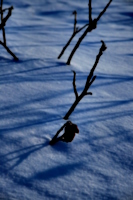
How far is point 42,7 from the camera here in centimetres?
406

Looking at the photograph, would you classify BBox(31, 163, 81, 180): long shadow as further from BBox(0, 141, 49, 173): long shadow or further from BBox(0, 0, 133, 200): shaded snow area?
BBox(0, 141, 49, 173): long shadow

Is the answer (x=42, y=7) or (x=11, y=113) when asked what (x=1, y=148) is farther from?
(x=42, y=7)

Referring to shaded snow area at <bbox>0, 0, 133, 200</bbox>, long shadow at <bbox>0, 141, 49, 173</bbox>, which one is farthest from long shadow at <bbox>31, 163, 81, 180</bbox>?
long shadow at <bbox>0, 141, 49, 173</bbox>

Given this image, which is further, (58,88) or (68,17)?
(68,17)

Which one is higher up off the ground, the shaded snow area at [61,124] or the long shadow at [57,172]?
the shaded snow area at [61,124]

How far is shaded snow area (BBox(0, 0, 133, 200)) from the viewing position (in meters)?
0.92

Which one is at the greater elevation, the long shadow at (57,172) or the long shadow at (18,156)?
the long shadow at (18,156)

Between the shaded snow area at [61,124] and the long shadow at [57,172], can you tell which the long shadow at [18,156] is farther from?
the long shadow at [57,172]

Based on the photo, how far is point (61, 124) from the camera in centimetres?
125

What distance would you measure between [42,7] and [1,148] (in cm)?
365

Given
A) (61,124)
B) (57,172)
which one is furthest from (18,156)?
(61,124)

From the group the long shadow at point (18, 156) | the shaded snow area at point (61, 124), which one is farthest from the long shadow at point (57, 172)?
the long shadow at point (18, 156)

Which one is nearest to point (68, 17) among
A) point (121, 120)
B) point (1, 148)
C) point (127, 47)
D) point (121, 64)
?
point (127, 47)

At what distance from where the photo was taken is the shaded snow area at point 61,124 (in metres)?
0.92
